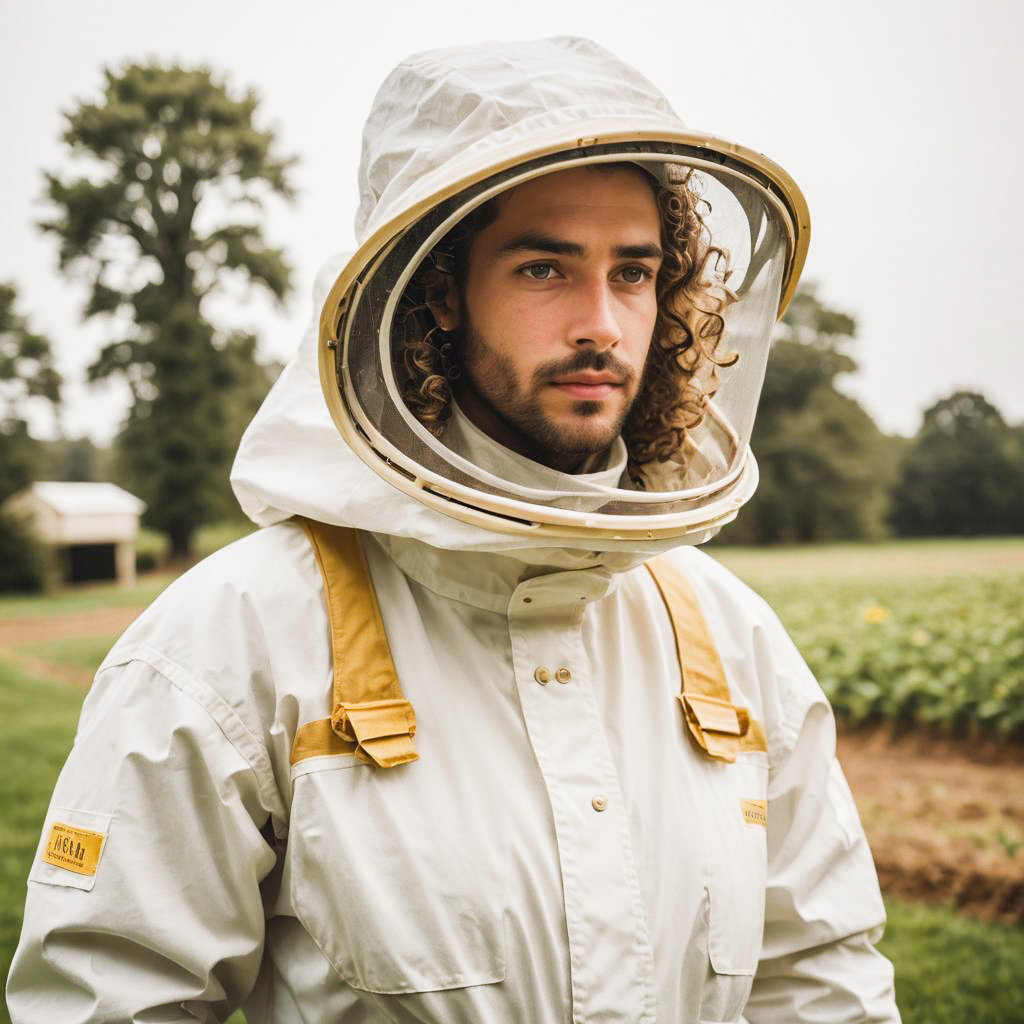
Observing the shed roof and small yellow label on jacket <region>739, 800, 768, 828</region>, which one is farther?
the shed roof

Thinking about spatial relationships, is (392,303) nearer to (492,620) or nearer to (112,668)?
(492,620)

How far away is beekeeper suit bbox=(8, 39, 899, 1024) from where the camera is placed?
1314mm

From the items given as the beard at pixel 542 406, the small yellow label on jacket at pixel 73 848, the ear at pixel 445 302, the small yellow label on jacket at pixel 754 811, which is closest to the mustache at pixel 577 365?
the beard at pixel 542 406

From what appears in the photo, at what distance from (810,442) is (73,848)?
57.8 feet

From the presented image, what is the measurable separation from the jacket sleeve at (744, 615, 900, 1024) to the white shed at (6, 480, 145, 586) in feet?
62.6

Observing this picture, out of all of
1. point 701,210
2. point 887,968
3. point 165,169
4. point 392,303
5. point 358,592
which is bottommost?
point 887,968

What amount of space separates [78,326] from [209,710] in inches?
896

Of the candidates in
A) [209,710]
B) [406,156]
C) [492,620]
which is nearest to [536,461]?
[492,620]

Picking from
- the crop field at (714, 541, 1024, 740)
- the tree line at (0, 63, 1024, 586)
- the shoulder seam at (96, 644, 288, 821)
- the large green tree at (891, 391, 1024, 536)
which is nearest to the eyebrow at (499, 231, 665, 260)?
the shoulder seam at (96, 644, 288, 821)

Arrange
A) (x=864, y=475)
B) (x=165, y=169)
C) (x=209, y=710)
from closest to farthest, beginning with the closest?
(x=209, y=710) < (x=864, y=475) < (x=165, y=169)

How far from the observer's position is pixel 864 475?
12.1 metres

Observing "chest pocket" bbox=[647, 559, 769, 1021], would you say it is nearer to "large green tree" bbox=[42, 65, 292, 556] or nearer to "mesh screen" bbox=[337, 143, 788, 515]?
"mesh screen" bbox=[337, 143, 788, 515]

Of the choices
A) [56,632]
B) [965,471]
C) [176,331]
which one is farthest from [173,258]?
[965,471]

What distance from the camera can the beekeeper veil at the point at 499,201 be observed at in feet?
4.49
